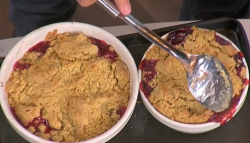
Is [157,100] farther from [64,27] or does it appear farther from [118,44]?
[64,27]

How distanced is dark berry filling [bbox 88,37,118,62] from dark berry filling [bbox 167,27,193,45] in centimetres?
14

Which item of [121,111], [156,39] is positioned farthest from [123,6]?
[121,111]

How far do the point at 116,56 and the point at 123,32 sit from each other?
0.59 ft

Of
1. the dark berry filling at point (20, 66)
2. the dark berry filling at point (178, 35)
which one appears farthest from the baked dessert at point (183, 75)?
the dark berry filling at point (20, 66)

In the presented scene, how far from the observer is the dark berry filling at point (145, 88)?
762 millimetres

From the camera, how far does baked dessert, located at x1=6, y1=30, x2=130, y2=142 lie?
70 centimetres

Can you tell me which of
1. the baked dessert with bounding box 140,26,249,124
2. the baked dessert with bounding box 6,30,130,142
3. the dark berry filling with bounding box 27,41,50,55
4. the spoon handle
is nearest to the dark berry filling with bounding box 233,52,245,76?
the baked dessert with bounding box 140,26,249,124

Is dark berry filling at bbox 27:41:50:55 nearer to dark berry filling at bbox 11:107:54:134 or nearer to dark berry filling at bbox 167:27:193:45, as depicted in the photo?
dark berry filling at bbox 11:107:54:134

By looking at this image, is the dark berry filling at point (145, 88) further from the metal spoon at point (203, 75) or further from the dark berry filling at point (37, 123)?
the dark berry filling at point (37, 123)

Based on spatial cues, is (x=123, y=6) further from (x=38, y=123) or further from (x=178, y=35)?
(x=38, y=123)

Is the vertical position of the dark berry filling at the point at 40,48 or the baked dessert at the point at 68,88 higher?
the dark berry filling at the point at 40,48

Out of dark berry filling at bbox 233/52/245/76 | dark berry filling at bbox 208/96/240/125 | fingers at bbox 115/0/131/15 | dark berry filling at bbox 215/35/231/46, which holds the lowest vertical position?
dark berry filling at bbox 208/96/240/125

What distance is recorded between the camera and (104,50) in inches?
31.3

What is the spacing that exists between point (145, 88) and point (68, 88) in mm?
160
